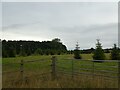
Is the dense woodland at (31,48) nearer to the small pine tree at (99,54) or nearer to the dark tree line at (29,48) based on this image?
the dark tree line at (29,48)

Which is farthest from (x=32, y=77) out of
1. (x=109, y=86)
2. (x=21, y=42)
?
(x=21, y=42)

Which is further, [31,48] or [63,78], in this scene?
[31,48]

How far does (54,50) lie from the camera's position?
9906cm

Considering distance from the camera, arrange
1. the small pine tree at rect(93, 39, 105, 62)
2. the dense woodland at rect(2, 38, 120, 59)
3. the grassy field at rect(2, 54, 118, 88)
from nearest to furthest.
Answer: the grassy field at rect(2, 54, 118, 88), the small pine tree at rect(93, 39, 105, 62), the dense woodland at rect(2, 38, 120, 59)

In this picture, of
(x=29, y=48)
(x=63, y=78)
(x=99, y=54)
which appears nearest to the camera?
(x=63, y=78)

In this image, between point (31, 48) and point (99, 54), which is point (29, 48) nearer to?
point (31, 48)

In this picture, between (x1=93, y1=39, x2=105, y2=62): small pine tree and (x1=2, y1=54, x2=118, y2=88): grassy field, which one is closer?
(x1=2, y1=54, x2=118, y2=88): grassy field

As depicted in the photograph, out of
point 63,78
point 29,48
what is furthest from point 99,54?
point 29,48

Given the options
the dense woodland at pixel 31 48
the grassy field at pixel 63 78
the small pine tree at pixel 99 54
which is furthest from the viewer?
the dense woodland at pixel 31 48

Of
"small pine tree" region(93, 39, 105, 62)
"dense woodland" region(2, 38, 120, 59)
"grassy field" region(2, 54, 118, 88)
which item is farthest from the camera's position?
"dense woodland" region(2, 38, 120, 59)

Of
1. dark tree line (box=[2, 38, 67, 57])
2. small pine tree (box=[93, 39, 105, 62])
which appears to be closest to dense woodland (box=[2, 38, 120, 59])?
dark tree line (box=[2, 38, 67, 57])

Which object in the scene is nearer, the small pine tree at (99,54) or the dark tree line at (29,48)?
the small pine tree at (99,54)

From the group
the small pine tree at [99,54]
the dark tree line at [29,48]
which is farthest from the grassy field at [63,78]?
the dark tree line at [29,48]

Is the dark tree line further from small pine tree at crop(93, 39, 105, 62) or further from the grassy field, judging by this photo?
the grassy field
